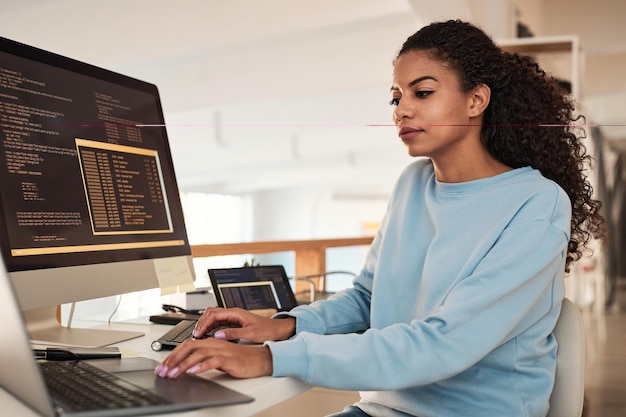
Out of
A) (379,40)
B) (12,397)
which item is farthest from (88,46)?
(12,397)

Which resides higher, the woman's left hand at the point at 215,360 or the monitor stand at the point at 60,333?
the woman's left hand at the point at 215,360

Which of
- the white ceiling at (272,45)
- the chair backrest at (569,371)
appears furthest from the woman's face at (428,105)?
the white ceiling at (272,45)

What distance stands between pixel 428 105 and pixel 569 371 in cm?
54

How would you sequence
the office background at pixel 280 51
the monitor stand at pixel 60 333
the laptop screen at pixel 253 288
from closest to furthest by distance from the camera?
Result: the monitor stand at pixel 60 333
the laptop screen at pixel 253 288
the office background at pixel 280 51

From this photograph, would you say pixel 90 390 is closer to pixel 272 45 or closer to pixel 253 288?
pixel 253 288

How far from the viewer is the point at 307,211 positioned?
17.6 metres

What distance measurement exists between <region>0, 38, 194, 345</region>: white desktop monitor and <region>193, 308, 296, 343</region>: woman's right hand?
0.17 meters

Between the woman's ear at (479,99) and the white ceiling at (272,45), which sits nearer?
the woman's ear at (479,99)

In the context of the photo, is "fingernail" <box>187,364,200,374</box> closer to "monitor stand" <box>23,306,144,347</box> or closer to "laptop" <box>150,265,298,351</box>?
"monitor stand" <box>23,306,144,347</box>

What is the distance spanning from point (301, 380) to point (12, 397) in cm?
37

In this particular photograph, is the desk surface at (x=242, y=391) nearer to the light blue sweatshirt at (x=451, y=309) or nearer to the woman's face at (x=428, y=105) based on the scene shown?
the light blue sweatshirt at (x=451, y=309)

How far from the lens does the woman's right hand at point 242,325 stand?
1176 mm

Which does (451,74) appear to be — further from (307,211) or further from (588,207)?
(307,211)

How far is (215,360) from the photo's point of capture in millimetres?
904
